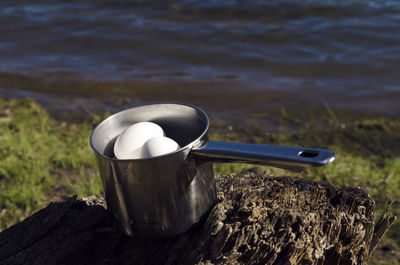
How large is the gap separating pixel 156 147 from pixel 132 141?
0.10 meters

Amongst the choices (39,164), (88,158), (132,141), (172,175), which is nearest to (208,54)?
(88,158)

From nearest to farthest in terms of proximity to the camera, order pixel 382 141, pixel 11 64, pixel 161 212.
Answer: pixel 161 212 < pixel 382 141 < pixel 11 64

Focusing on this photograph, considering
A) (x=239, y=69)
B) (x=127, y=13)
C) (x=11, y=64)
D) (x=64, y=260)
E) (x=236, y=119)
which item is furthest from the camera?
(x=127, y=13)

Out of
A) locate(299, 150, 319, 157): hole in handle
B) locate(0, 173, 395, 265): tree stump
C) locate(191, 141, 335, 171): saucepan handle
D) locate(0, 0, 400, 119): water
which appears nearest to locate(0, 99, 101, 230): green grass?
locate(0, 0, 400, 119): water

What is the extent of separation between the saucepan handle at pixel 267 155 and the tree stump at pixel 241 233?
0.83 ft

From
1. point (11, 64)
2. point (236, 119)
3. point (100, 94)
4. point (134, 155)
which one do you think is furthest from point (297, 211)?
point (11, 64)

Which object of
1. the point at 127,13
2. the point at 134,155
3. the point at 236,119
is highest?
the point at 134,155

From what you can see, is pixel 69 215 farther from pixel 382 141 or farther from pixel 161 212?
pixel 382 141

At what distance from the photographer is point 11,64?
7.23m

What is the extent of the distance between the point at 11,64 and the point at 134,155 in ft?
21.7

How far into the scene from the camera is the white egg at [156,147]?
137cm

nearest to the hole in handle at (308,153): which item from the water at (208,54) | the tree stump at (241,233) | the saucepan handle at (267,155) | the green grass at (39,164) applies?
the saucepan handle at (267,155)

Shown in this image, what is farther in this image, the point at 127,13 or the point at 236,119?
the point at 127,13

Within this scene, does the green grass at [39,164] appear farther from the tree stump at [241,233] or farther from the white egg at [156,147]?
the white egg at [156,147]
